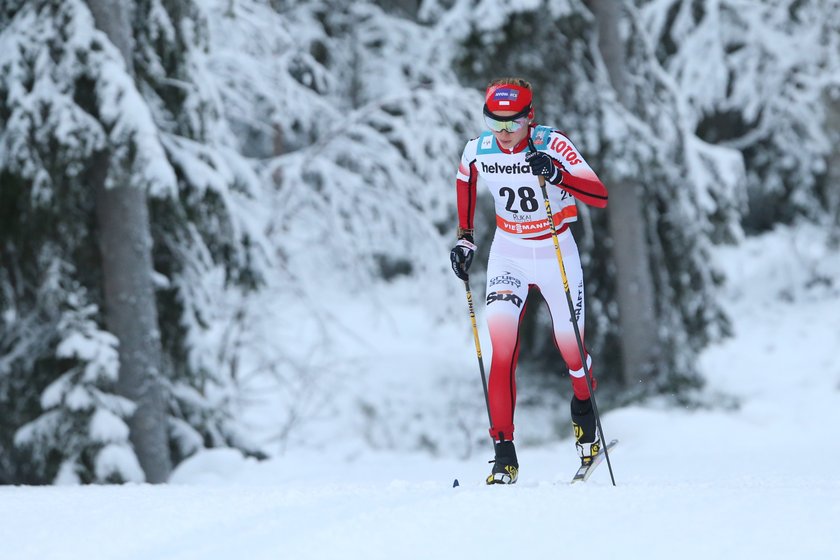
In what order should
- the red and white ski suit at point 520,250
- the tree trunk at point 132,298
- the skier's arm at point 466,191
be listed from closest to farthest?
the red and white ski suit at point 520,250, the skier's arm at point 466,191, the tree trunk at point 132,298

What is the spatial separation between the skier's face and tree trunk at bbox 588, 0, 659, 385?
781 cm

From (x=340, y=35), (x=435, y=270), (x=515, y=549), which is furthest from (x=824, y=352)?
(x=515, y=549)

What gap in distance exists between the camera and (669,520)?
4.16 metres

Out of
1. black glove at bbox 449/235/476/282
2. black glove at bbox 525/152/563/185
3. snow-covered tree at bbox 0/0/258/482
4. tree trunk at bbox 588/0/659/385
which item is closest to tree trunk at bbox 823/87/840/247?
tree trunk at bbox 588/0/659/385

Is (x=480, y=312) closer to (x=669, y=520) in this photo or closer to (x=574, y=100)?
(x=574, y=100)

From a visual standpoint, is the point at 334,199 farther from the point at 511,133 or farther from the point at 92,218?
the point at 511,133

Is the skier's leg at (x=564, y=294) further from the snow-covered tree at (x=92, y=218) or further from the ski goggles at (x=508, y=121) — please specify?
the snow-covered tree at (x=92, y=218)

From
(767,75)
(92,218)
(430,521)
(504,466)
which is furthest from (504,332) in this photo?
(767,75)

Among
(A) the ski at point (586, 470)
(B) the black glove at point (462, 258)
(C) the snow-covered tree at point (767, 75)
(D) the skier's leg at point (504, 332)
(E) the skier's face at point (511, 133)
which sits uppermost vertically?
(C) the snow-covered tree at point (767, 75)

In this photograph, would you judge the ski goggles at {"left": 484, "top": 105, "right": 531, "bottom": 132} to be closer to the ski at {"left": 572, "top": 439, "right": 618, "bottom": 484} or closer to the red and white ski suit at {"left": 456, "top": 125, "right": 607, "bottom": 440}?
the red and white ski suit at {"left": 456, "top": 125, "right": 607, "bottom": 440}

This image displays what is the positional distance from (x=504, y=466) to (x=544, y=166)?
66.0 inches

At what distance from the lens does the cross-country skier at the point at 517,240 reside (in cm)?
556

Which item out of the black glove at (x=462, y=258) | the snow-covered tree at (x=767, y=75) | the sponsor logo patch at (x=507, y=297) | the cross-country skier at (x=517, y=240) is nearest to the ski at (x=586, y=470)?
the cross-country skier at (x=517, y=240)

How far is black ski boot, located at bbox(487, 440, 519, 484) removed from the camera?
5641mm
